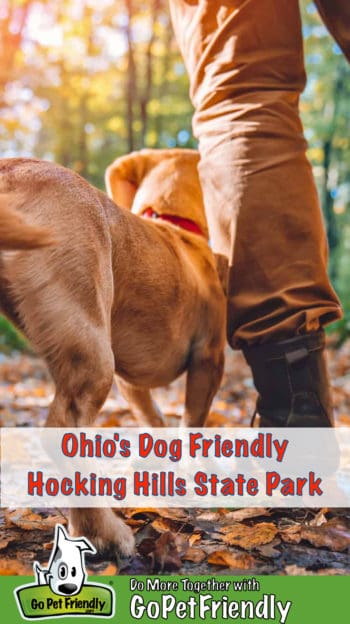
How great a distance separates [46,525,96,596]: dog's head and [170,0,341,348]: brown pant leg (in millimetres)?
1013

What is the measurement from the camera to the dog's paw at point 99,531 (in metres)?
1.58

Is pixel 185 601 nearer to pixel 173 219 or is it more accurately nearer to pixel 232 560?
pixel 232 560

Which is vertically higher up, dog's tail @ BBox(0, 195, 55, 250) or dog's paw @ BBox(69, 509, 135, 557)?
dog's tail @ BBox(0, 195, 55, 250)

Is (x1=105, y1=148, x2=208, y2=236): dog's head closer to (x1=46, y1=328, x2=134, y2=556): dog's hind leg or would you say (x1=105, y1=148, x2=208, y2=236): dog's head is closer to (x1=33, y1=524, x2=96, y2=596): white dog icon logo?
(x1=46, y1=328, x2=134, y2=556): dog's hind leg

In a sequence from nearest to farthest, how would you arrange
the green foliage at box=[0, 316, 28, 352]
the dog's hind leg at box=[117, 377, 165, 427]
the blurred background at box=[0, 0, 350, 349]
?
the dog's hind leg at box=[117, 377, 165, 427], the green foliage at box=[0, 316, 28, 352], the blurred background at box=[0, 0, 350, 349]

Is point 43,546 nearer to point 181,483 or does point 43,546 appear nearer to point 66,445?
point 66,445

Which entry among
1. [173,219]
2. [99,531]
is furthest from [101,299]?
[173,219]

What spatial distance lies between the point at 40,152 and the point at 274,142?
1818 cm

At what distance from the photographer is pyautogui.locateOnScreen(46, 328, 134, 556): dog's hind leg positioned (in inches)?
62.4

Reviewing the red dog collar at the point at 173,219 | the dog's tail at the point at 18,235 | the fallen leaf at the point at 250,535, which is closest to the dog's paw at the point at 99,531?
the fallen leaf at the point at 250,535

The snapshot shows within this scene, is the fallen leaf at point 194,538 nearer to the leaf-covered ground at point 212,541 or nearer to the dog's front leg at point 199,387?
the leaf-covered ground at point 212,541

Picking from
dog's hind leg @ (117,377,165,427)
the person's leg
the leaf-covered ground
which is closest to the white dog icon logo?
the leaf-covered ground

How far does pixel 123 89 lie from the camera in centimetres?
1495

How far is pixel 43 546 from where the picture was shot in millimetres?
1684
